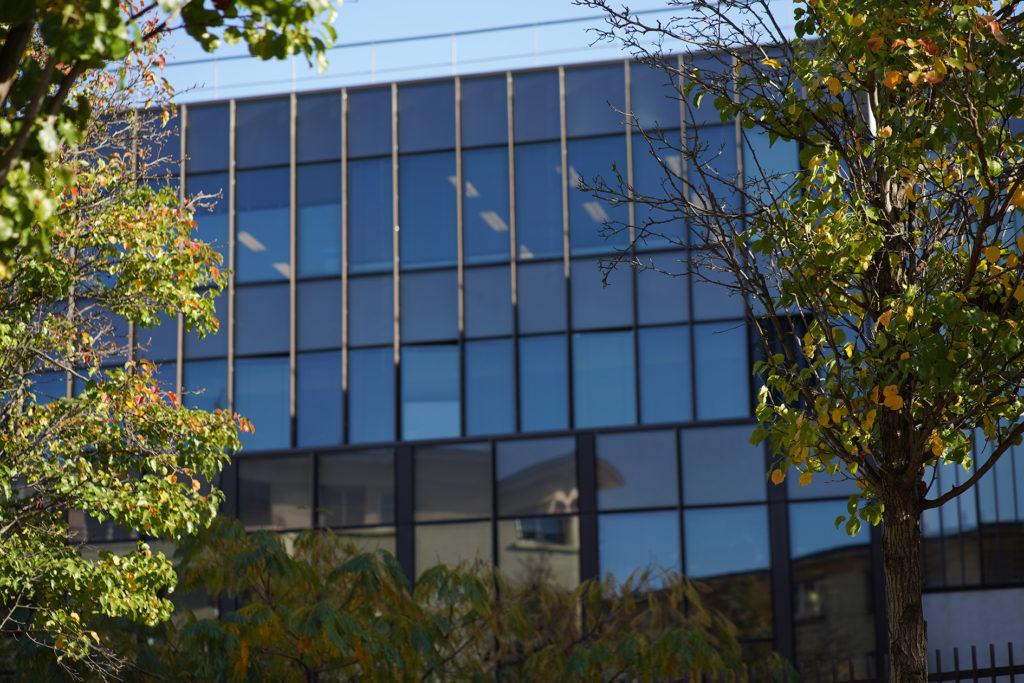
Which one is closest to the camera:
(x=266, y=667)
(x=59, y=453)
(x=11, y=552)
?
(x=11, y=552)

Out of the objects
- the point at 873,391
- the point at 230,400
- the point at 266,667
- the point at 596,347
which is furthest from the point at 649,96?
the point at 873,391

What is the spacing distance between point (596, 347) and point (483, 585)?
8.96 m

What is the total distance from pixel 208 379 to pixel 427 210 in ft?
18.3

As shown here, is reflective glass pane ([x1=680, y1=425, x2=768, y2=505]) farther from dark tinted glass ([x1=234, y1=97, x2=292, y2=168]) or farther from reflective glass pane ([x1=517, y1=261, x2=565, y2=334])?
dark tinted glass ([x1=234, y1=97, x2=292, y2=168])

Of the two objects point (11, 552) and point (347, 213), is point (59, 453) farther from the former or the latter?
point (347, 213)

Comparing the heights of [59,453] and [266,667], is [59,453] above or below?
above

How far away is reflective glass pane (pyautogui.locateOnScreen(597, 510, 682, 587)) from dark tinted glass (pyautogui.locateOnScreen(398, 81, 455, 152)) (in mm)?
8321

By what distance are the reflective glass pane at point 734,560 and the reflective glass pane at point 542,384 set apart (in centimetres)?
315

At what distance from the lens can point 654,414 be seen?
2175cm

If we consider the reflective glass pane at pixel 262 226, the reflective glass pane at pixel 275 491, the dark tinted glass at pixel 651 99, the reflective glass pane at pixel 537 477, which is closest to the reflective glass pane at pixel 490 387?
the reflective glass pane at pixel 537 477

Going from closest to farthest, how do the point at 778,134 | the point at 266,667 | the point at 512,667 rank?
the point at 778,134, the point at 266,667, the point at 512,667

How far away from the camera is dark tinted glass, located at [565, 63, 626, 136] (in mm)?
22953

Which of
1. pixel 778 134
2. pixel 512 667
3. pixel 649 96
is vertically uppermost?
pixel 649 96

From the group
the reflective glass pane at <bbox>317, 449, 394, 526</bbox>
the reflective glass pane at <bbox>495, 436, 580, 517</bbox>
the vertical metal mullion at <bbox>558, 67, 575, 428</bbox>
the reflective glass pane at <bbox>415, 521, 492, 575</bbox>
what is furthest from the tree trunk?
the reflective glass pane at <bbox>317, 449, 394, 526</bbox>
